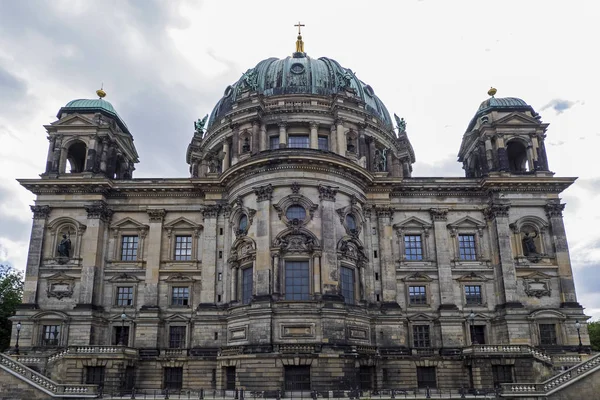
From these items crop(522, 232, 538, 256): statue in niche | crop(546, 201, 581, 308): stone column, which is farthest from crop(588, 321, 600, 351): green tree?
crop(522, 232, 538, 256): statue in niche

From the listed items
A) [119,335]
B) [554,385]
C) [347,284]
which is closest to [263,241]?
[347,284]

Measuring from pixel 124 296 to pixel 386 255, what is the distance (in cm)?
2182

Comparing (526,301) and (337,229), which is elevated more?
(337,229)

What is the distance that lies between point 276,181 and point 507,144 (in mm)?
22148

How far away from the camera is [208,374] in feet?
129

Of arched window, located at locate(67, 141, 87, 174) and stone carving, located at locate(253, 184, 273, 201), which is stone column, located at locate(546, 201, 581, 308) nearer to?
stone carving, located at locate(253, 184, 273, 201)

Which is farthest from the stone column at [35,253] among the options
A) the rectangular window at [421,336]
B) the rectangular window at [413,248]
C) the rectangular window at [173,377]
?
the rectangular window at [421,336]

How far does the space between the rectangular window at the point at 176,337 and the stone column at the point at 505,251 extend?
25.8m

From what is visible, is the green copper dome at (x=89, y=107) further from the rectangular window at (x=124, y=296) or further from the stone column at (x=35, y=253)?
the rectangular window at (x=124, y=296)

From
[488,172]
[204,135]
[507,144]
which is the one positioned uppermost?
[204,135]

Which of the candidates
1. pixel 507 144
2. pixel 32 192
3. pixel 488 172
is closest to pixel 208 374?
pixel 32 192

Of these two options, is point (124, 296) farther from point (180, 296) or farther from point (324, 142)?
point (324, 142)

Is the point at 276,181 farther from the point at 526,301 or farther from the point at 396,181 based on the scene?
the point at 526,301

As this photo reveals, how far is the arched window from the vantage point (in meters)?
48.3
